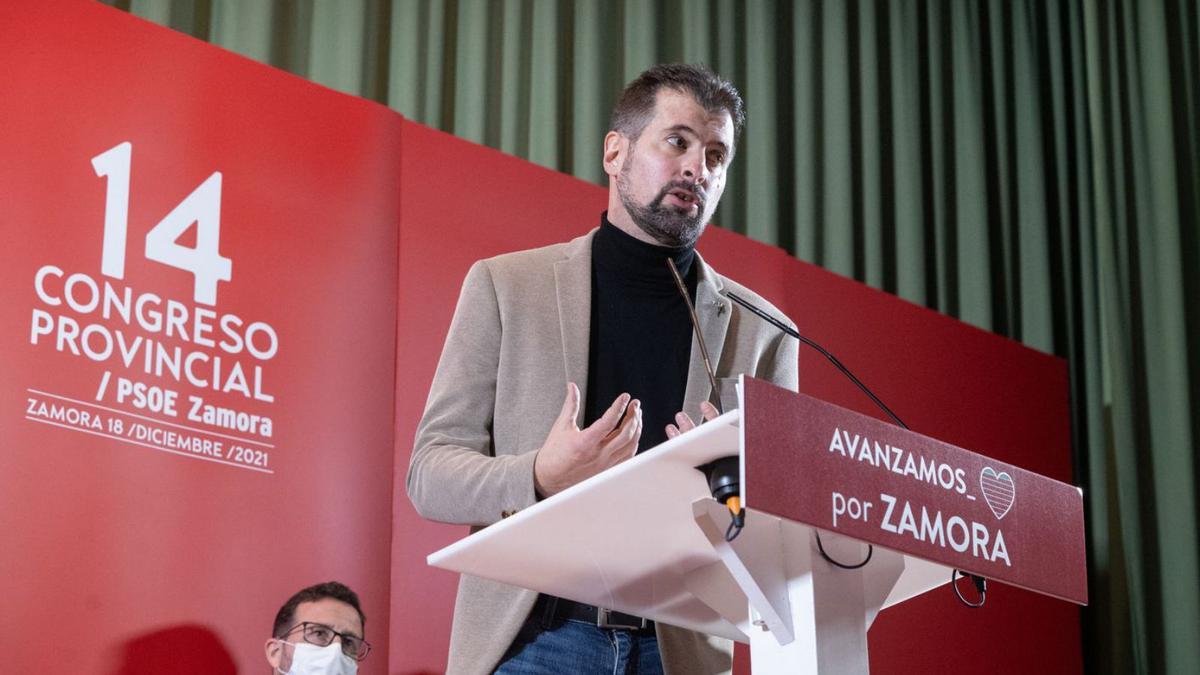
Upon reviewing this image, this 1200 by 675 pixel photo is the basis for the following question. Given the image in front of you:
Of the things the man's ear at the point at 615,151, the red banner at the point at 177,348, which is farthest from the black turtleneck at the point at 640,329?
the red banner at the point at 177,348

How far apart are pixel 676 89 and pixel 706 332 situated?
427 mm

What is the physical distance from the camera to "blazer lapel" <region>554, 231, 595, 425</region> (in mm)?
1866

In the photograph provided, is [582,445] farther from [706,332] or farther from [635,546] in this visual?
[706,332]

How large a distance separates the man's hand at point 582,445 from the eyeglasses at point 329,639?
1.32m

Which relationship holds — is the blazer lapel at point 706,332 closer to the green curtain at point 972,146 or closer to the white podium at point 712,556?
the white podium at point 712,556

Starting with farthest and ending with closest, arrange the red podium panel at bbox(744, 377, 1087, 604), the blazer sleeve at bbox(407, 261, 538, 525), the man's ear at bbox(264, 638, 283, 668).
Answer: the man's ear at bbox(264, 638, 283, 668), the blazer sleeve at bbox(407, 261, 538, 525), the red podium panel at bbox(744, 377, 1087, 604)

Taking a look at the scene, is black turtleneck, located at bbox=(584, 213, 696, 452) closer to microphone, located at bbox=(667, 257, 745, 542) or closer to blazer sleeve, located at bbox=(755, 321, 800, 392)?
blazer sleeve, located at bbox=(755, 321, 800, 392)

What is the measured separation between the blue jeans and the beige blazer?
2 centimetres

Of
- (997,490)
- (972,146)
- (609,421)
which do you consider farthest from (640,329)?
(972,146)

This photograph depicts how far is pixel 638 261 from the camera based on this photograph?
2.03 m

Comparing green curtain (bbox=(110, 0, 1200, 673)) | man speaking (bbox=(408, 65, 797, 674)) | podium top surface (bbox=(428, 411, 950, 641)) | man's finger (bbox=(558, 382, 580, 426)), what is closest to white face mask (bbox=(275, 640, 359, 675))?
man speaking (bbox=(408, 65, 797, 674))

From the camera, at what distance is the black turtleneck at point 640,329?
1.88 meters

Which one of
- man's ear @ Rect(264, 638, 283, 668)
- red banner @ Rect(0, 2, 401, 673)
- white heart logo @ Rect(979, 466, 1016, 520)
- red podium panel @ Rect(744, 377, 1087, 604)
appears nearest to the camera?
red podium panel @ Rect(744, 377, 1087, 604)

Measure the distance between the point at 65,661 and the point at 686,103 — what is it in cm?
139
